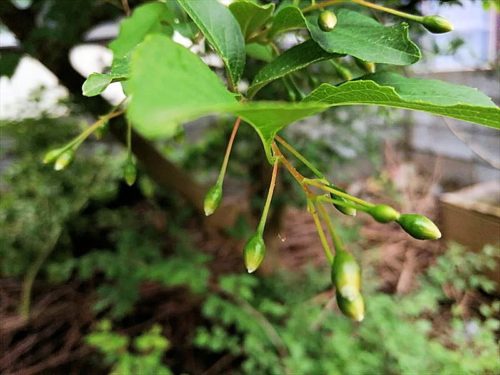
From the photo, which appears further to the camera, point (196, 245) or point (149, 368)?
point (196, 245)

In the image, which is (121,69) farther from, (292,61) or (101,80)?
(292,61)

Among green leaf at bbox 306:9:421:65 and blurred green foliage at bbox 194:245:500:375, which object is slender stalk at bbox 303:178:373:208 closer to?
green leaf at bbox 306:9:421:65

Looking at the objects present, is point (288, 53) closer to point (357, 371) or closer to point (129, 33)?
point (129, 33)

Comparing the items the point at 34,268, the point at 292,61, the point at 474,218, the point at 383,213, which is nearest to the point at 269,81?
the point at 292,61

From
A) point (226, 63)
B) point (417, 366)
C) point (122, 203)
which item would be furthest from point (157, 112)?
point (122, 203)

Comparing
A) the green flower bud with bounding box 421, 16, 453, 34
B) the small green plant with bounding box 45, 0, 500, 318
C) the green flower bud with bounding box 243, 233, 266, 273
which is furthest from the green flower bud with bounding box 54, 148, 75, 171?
the green flower bud with bounding box 421, 16, 453, 34
